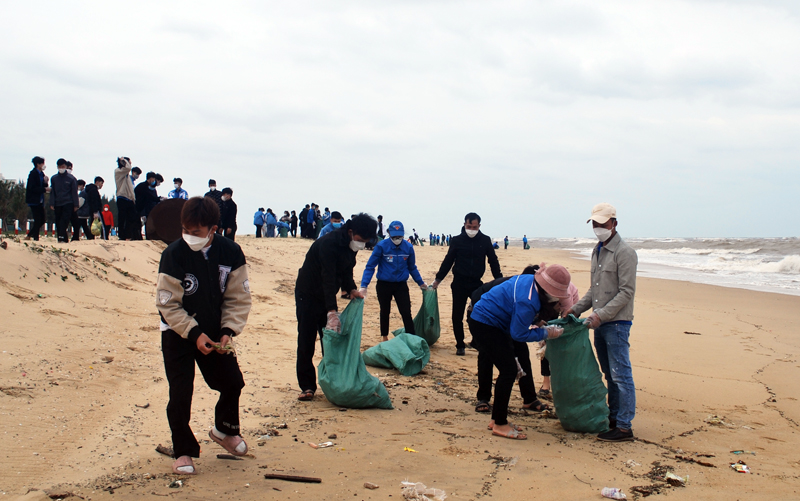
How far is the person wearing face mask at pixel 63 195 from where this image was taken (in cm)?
1008

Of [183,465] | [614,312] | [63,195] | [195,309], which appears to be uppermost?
[63,195]

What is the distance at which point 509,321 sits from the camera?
408 centimetres

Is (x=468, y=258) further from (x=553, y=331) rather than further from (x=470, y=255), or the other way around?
(x=553, y=331)

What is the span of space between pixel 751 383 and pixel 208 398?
17.6ft

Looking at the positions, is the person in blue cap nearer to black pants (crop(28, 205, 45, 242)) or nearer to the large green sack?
the large green sack

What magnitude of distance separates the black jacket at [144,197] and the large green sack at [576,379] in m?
10.3

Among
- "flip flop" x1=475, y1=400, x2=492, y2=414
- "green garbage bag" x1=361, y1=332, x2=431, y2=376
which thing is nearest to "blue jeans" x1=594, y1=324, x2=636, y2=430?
"flip flop" x1=475, y1=400, x2=492, y2=414

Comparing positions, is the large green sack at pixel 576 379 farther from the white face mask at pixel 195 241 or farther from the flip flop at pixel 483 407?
the white face mask at pixel 195 241

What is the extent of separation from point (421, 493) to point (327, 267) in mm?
2145

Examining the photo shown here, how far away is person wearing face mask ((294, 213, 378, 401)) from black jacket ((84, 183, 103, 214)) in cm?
918

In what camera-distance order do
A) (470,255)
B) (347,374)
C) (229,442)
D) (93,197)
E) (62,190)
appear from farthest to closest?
(93,197)
(62,190)
(470,255)
(347,374)
(229,442)

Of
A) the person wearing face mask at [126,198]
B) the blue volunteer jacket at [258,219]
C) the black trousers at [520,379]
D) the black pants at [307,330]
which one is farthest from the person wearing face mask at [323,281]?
the blue volunteer jacket at [258,219]

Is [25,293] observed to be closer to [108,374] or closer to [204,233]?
[108,374]

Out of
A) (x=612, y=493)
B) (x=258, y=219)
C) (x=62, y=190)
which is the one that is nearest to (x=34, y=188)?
(x=62, y=190)
